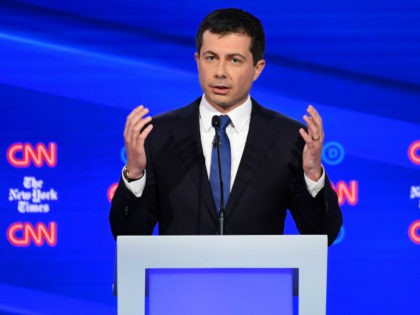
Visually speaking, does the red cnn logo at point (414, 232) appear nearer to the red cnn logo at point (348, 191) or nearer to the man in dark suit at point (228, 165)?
the red cnn logo at point (348, 191)

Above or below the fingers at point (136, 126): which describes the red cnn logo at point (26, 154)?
above

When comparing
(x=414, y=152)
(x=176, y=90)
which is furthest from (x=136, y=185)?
(x=414, y=152)

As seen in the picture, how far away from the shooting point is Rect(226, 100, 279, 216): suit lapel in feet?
7.40

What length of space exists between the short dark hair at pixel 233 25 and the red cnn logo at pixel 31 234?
1.65m

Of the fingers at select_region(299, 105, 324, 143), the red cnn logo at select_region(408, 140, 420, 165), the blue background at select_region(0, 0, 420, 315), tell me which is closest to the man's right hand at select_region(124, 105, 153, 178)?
the fingers at select_region(299, 105, 324, 143)

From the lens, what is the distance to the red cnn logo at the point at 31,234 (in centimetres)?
367

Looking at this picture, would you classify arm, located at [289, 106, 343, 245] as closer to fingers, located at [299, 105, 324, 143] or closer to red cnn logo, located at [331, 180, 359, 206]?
fingers, located at [299, 105, 324, 143]

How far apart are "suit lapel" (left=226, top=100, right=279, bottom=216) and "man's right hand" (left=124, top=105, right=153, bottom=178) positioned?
33 centimetres

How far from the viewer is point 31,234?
3686mm

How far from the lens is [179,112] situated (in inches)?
96.6

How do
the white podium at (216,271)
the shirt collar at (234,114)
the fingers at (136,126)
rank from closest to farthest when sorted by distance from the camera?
1. the white podium at (216,271)
2. the fingers at (136,126)
3. the shirt collar at (234,114)

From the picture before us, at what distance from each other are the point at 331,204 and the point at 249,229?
268 mm

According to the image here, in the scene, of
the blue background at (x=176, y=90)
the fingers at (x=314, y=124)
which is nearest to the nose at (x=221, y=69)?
the fingers at (x=314, y=124)

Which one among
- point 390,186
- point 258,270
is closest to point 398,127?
point 390,186
